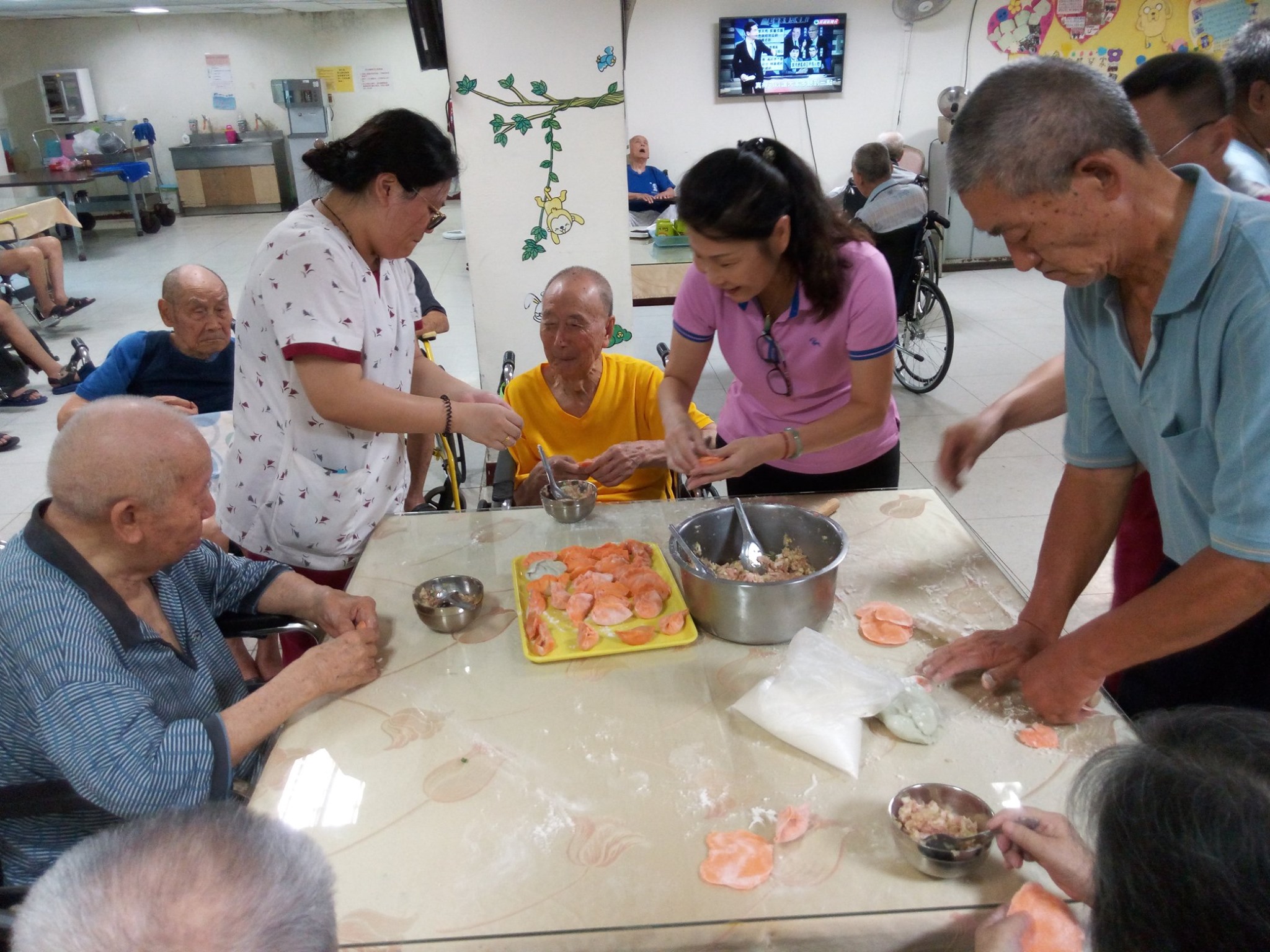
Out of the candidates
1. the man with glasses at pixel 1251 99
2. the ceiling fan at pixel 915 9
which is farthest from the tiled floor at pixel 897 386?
the ceiling fan at pixel 915 9

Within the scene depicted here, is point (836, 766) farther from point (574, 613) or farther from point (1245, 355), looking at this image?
point (1245, 355)

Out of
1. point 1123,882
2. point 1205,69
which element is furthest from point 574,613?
point 1205,69

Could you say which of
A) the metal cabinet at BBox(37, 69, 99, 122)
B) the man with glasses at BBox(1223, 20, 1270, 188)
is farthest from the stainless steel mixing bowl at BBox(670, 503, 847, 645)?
the metal cabinet at BBox(37, 69, 99, 122)

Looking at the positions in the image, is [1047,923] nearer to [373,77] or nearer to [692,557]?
[692,557]

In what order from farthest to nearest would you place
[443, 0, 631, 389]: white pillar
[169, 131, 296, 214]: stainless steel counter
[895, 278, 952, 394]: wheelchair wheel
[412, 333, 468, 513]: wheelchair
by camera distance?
[169, 131, 296, 214]: stainless steel counter
[895, 278, 952, 394]: wheelchair wheel
[443, 0, 631, 389]: white pillar
[412, 333, 468, 513]: wheelchair

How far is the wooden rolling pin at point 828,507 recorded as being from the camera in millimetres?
1837

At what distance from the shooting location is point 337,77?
40.6 feet

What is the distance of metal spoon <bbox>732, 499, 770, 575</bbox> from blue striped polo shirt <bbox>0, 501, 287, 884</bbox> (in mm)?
934

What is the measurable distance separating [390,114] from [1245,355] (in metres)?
1.47

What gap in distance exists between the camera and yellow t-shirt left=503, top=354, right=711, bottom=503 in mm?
2383

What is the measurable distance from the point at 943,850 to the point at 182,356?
2.78 m

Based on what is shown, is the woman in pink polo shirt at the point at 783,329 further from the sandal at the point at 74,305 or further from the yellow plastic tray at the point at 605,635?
the sandal at the point at 74,305

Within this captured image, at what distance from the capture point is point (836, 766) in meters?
1.15

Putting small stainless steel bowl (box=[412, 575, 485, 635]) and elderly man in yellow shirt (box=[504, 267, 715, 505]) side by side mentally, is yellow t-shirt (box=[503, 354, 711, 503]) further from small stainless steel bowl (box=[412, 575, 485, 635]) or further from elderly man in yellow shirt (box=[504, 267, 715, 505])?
small stainless steel bowl (box=[412, 575, 485, 635])
